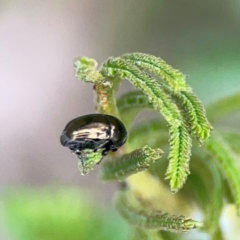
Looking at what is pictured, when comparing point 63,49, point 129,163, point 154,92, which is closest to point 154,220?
point 129,163

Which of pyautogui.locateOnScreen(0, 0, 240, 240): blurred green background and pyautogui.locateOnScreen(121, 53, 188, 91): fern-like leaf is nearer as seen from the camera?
pyautogui.locateOnScreen(121, 53, 188, 91): fern-like leaf

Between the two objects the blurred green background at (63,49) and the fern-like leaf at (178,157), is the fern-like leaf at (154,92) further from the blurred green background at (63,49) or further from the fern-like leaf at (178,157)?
the blurred green background at (63,49)

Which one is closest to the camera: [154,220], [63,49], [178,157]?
[178,157]

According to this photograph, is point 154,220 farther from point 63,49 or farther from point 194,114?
point 63,49

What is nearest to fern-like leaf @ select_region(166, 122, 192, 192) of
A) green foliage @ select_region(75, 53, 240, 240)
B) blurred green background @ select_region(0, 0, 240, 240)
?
green foliage @ select_region(75, 53, 240, 240)

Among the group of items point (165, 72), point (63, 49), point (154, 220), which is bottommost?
point (154, 220)

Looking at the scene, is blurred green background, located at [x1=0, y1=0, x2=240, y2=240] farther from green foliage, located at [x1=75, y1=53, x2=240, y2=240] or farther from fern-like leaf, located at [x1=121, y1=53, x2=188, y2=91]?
fern-like leaf, located at [x1=121, y1=53, x2=188, y2=91]
